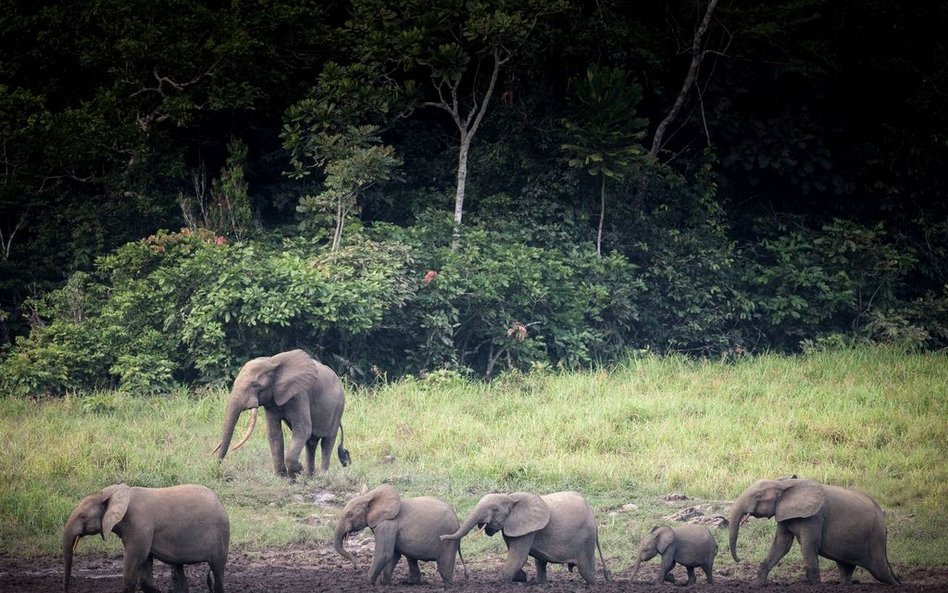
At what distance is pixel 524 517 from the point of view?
28.4 feet

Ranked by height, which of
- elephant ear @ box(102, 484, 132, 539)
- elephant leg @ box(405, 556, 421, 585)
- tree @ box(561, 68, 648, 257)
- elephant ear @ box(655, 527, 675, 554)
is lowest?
elephant leg @ box(405, 556, 421, 585)

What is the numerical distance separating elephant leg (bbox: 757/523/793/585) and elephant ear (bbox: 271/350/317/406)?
4782 millimetres

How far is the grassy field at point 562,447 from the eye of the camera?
10672 millimetres

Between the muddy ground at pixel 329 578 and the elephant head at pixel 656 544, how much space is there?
0.19 meters

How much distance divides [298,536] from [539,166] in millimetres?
10611

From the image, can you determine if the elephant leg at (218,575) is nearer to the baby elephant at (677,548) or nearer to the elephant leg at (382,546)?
the elephant leg at (382,546)

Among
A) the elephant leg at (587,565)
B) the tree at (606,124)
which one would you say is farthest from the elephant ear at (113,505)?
the tree at (606,124)

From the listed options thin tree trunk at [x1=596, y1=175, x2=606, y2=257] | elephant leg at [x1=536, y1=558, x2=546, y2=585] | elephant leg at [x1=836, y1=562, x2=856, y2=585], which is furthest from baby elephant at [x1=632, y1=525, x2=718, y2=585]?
thin tree trunk at [x1=596, y1=175, x2=606, y2=257]

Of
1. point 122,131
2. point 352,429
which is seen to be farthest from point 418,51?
point 352,429

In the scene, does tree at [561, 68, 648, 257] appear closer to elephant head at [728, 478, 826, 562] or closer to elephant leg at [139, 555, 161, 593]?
elephant head at [728, 478, 826, 562]

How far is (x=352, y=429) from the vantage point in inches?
554

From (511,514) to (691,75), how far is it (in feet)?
41.3

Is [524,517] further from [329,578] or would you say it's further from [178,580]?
[178,580]

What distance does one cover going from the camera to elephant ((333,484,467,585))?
851 cm
